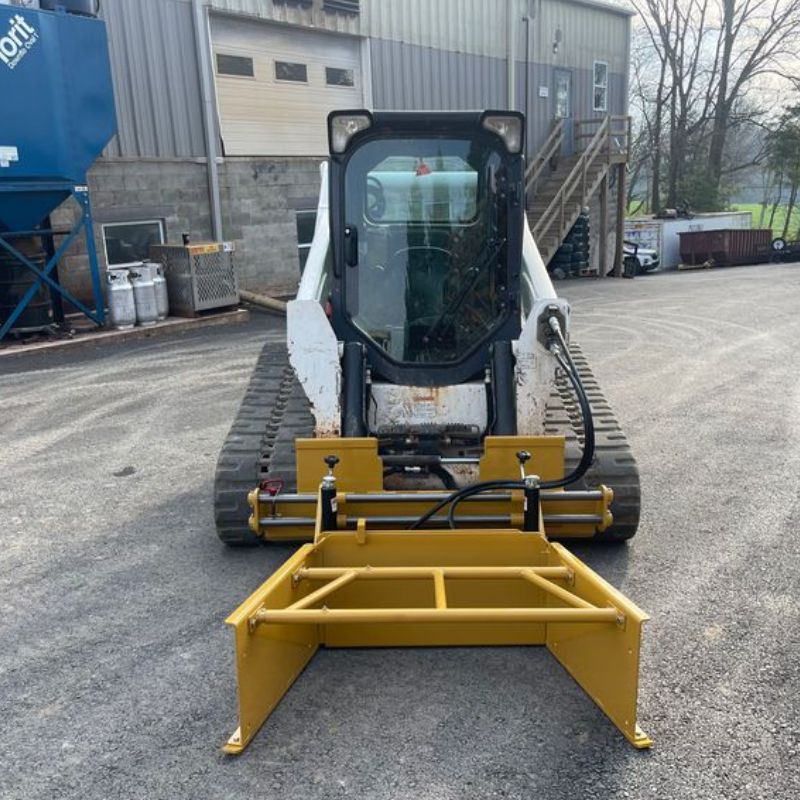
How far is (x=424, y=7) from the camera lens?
59.2 feet

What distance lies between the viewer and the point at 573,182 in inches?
861

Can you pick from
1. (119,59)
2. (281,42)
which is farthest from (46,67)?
(281,42)

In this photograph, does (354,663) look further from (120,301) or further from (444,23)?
(444,23)

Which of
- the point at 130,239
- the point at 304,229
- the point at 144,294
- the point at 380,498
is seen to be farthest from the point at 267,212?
the point at 380,498

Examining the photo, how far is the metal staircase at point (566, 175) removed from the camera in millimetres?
20984

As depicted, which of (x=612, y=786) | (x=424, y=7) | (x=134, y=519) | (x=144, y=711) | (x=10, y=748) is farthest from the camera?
(x=424, y=7)

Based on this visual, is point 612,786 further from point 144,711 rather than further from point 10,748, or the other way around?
point 10,748

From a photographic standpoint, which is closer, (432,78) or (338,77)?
(338,77)

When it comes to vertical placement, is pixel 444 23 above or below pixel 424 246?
above

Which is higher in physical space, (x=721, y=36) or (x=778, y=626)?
(x=721, y=36)

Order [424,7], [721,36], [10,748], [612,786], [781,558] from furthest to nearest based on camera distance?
[721,36], [424,7], [781,558], [10,748], [612,786]

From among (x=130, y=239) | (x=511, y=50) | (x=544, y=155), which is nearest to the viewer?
(x=130, y=239)

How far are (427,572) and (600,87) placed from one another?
2390 centimetres

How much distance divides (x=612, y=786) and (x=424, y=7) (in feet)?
59.1
